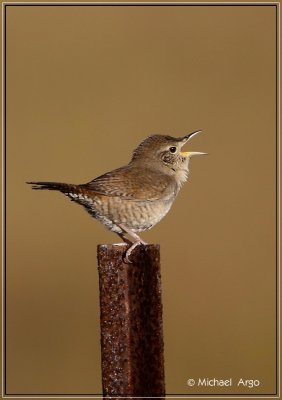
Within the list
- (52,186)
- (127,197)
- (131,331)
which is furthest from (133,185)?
(131,331)

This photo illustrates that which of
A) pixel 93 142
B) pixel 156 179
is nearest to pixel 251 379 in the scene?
pixel 156 179

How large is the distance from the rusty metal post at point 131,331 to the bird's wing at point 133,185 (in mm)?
1804

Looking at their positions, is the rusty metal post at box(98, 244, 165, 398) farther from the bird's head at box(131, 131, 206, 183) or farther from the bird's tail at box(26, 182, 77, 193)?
the bird's head at box(131, 131, 206, 183)

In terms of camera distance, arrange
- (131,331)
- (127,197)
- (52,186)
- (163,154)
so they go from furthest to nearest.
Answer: (163,154) → (127,197) → (52,186) → (131,331)

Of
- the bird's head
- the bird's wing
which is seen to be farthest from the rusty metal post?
the bird's head

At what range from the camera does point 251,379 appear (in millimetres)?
9156

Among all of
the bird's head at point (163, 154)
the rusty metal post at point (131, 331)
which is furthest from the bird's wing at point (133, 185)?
the rusty metal post at point (131, 331)

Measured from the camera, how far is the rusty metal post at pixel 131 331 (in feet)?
13.5

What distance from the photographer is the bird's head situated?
22.7ft

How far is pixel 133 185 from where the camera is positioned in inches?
246

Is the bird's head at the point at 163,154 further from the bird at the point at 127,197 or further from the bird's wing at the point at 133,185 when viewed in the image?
the bird's wing at the point at 133,185

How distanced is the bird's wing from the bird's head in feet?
0.79

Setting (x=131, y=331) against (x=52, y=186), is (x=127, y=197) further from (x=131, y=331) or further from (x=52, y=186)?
(x=131, y=331)

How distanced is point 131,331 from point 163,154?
2938 millimetres
